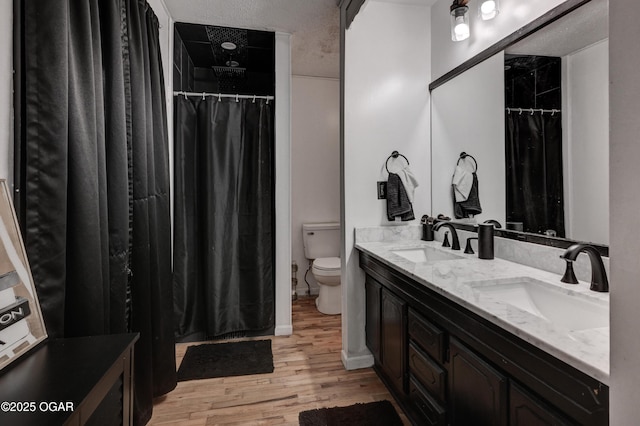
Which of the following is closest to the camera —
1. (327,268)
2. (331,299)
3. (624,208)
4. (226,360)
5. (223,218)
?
(624,208)

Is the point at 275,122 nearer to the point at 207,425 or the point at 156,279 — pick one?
the point at 156,279

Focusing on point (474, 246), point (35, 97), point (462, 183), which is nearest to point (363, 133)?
point (462, 183)

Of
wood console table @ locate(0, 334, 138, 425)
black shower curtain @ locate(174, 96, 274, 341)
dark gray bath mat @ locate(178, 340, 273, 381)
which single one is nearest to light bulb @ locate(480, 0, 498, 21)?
black shower curtain @ locate(174, 96, 274, 341)

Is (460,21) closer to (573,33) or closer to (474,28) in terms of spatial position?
(474,28)

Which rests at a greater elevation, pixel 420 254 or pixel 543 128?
pixel 543 128

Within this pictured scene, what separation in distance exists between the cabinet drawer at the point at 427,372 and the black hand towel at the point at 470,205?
935mm

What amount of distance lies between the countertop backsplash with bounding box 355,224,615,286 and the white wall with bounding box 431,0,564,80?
42.2 inches

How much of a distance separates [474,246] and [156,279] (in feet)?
6.11

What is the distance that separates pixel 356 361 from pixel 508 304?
142 centimetres

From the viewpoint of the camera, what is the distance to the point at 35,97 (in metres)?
0.98

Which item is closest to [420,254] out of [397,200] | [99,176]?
[397,200]

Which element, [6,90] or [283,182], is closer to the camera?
[6,90]

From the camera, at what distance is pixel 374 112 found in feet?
7.15

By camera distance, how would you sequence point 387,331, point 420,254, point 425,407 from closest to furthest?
point 425,407 → point 387,331 → point 420,254
